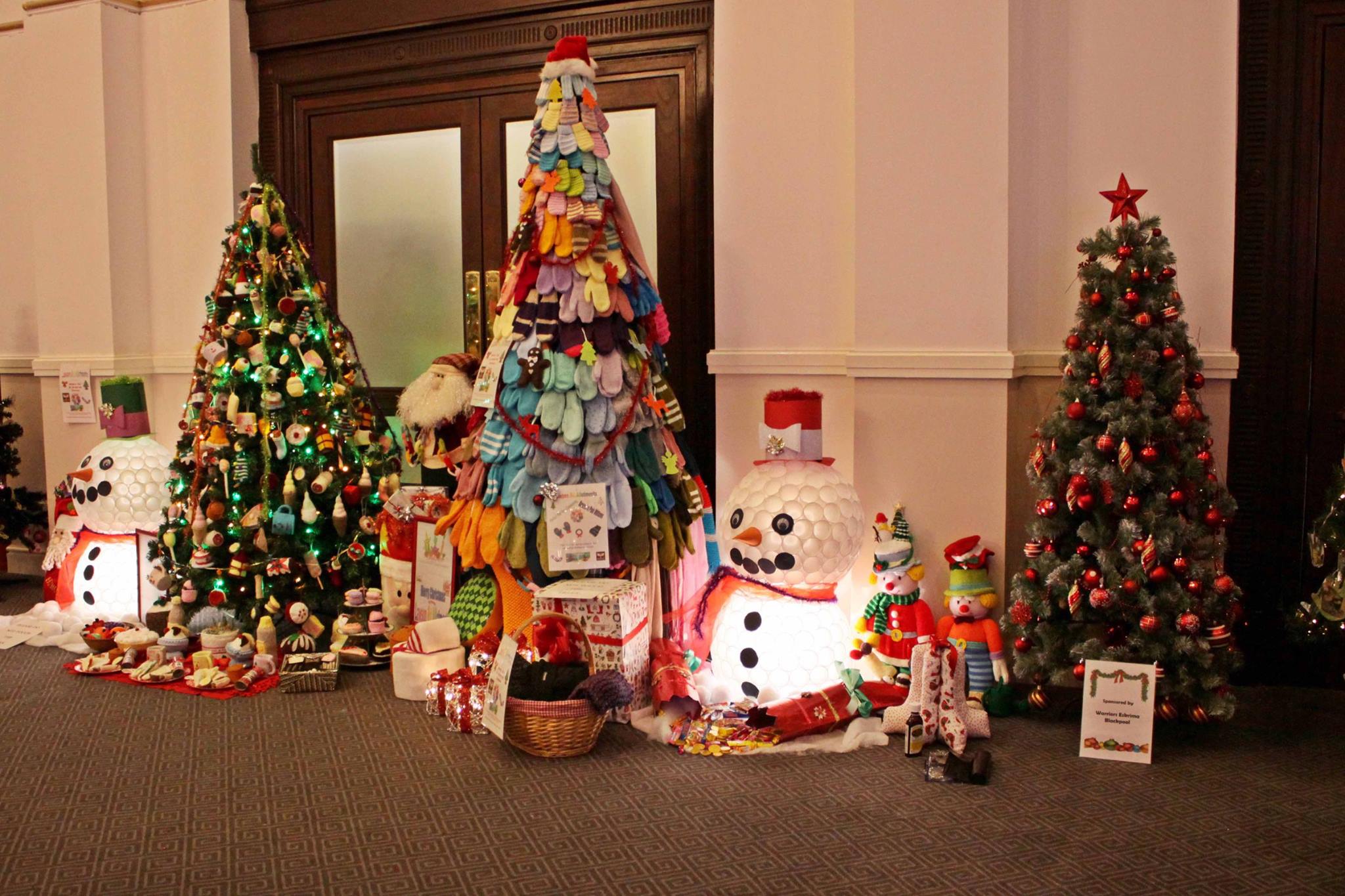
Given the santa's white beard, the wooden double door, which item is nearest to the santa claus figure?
the santa's white beard

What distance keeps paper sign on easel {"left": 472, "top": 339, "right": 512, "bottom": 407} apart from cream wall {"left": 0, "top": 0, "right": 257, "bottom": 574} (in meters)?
2.31

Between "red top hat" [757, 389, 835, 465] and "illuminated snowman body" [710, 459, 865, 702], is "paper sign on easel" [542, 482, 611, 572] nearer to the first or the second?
"illuminated snowman body" [710, 459, 865, 702]

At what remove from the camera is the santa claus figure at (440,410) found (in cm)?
438

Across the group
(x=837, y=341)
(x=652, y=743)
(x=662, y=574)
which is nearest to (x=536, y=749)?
(x=652, y=743)

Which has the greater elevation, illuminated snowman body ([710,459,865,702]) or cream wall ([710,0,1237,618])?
cream wall ([710,0,1237,618])

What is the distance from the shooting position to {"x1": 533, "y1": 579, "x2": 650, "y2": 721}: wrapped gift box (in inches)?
144

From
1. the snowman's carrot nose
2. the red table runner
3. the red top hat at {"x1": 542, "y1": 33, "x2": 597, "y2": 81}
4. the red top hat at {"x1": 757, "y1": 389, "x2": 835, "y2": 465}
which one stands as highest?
the red top hat at {"x1": 542, "y1": 33, "x2": 597, "y2": 81}

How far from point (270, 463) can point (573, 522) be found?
4.62ft

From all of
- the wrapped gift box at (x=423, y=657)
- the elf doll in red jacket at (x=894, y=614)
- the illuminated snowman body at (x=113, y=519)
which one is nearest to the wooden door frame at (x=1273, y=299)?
the elf doll in red jacket at (x=894, y=614)

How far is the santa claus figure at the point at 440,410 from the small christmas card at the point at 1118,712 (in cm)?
234

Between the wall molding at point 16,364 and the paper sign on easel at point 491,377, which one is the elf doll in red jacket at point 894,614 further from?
the wall molding at point 16,364

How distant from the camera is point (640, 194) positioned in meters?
4.84

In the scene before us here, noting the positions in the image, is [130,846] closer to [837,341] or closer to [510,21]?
[837,341]

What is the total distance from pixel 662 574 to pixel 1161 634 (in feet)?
5.37
